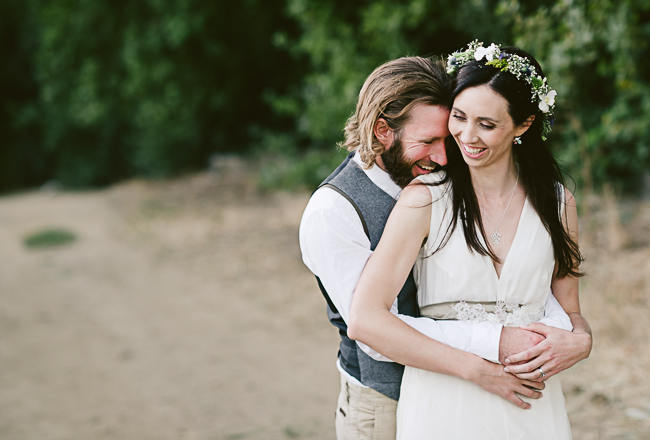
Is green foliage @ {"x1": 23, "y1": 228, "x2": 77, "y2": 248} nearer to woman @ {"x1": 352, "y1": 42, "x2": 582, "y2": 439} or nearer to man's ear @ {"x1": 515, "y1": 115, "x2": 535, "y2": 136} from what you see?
woman @ {"x1": 352, "y1": 42, "x2": 582, "y2": 439}

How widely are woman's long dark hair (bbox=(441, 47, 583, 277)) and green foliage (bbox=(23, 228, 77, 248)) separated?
9.66 meters

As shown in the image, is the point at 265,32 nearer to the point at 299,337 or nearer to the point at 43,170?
the point at 299,337

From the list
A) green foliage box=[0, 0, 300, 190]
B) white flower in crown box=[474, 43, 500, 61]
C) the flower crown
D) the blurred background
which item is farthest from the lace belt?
green foliage box=[0, 0, 300, 190]

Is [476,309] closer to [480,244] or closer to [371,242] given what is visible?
[480,244]

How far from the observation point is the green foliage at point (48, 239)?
10.4 m

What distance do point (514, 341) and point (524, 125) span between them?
2.18 ft

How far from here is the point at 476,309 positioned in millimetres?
1971

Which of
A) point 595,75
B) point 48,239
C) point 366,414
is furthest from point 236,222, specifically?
point 366,414

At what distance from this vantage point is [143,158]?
55.4ft

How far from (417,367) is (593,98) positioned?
7.13 m

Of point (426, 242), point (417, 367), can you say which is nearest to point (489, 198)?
point (426, 242)

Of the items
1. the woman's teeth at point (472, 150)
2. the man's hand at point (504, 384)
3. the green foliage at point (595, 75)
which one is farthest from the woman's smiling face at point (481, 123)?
the green foliage at point (595, 75)

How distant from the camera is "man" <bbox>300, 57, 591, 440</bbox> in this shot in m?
1.88

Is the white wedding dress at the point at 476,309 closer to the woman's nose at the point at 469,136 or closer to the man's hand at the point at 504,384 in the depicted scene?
the man's hand at the point at 504,384
